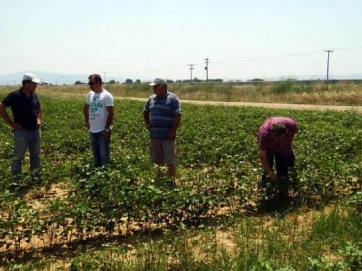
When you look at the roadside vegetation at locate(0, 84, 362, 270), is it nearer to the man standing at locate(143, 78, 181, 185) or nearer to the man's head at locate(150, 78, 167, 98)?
the man standing at locate(143, 78, 181, 185)

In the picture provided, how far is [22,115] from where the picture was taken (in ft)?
21.6

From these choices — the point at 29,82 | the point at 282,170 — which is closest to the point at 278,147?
the point at 282,170

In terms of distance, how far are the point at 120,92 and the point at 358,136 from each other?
42.6 metres

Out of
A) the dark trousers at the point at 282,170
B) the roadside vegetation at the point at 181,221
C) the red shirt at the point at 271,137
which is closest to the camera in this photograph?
the roadside vegetation at the point at 181,221

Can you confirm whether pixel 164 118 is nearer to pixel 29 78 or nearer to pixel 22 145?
pixel 29 78

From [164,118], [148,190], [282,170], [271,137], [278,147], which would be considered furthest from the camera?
[164,118]

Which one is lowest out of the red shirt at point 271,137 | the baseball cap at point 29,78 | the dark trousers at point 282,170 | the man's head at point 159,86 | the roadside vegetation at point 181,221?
the roadside vegetation at point 181,221

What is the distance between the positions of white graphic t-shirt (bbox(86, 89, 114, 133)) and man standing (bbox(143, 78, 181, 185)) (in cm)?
72

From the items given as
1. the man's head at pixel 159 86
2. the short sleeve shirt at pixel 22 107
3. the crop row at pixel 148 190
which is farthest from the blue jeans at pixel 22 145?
the man's head at pixel 159 86

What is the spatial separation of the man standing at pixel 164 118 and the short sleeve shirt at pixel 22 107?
189 cm

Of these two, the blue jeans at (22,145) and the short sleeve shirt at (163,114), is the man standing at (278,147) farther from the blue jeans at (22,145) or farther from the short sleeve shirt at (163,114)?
the blue jeans at (22,145)

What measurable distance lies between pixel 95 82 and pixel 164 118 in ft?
4.17

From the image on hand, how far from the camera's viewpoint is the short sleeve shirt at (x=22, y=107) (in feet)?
21.5

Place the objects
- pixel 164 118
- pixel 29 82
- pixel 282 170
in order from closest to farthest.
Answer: pixel 282 170 < pixel 164 118 < pixel 29 82
